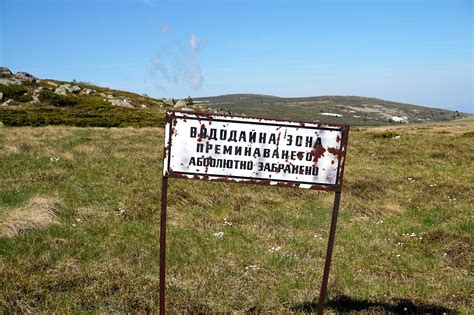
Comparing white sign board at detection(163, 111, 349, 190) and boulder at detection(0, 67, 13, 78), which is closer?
white sign board at detection(163, 111, 349, 190)

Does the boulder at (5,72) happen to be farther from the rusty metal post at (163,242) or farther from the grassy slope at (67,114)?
the rusty metal post at (163,242)

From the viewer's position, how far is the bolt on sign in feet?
17.8

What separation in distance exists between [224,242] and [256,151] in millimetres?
4462

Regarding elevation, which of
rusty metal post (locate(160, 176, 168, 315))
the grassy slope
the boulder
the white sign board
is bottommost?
A: the grassy slope

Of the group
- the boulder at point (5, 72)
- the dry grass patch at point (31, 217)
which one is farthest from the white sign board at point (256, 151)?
the boulder at point (5, 72)

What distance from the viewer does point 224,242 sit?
30.9 ft

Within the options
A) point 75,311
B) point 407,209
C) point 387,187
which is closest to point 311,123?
point 75,311

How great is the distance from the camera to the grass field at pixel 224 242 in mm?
6598

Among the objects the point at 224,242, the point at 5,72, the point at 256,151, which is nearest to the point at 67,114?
the point at 224,242

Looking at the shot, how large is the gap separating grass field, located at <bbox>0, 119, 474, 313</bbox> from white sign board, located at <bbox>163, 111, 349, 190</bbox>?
87.4 inches

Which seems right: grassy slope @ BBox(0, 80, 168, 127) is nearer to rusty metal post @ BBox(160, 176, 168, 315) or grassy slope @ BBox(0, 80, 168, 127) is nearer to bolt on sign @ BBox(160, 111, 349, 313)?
rusty metal post @ BBox(160, 176, 168, 315)

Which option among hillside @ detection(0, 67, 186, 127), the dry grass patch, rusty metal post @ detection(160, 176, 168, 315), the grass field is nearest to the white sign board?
rusty metal post @ detection(160, 176, 168, 315)

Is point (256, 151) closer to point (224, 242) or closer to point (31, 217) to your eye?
point (224, 242)

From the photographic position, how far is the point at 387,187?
51.8 feet
